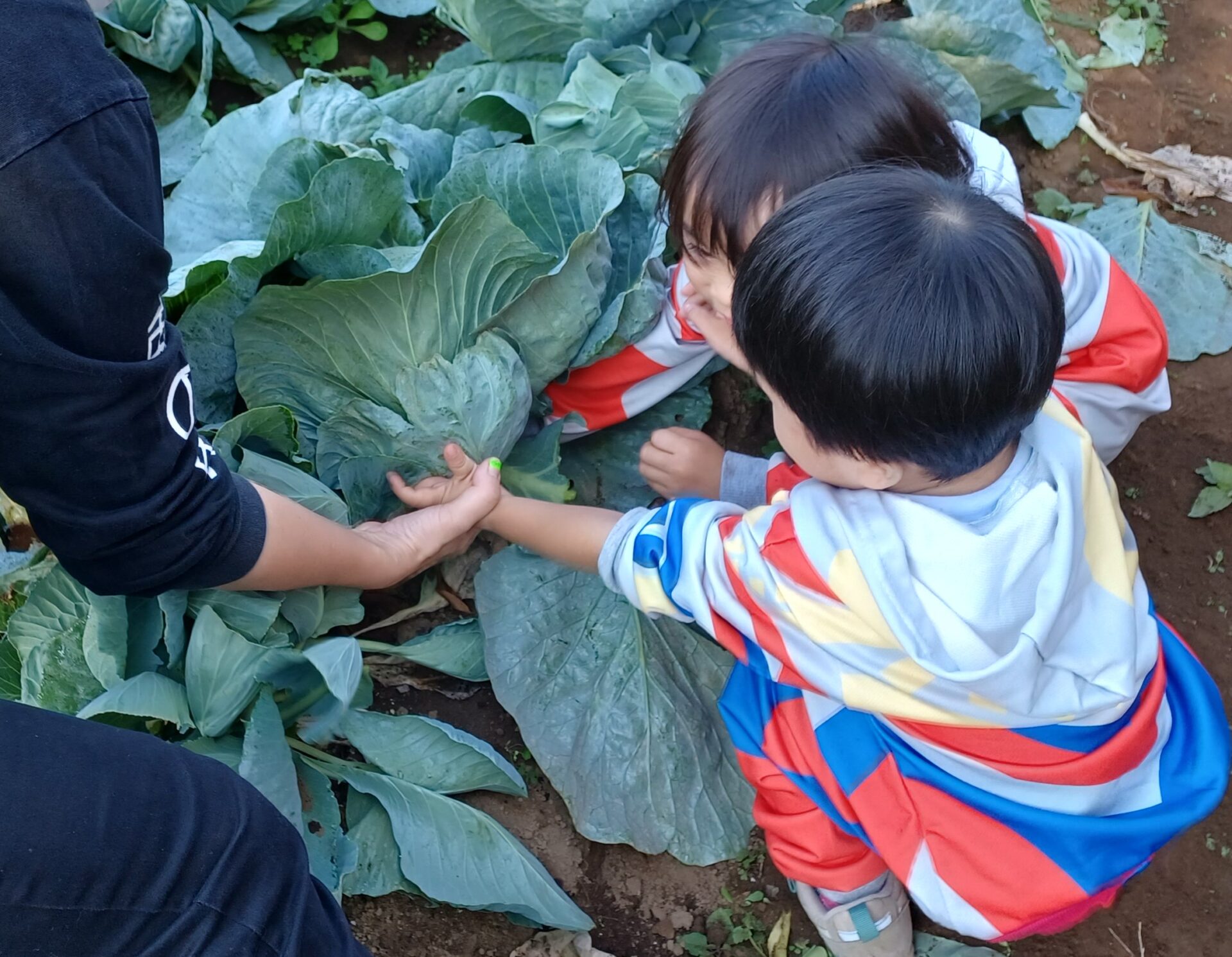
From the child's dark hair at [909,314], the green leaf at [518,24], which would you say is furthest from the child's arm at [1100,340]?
the green leaf at [518,24]

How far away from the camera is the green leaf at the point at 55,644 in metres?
1.58

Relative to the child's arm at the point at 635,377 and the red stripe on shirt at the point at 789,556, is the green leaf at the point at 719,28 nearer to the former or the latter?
the child's arm at the point at 635,377

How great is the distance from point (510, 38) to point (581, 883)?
1.70 meters

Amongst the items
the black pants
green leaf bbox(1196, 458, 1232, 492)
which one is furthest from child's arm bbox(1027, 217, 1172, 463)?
the black pants

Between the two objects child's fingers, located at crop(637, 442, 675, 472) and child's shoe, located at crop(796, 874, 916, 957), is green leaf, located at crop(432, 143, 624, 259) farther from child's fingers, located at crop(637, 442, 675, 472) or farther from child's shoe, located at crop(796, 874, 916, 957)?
child's shoe, located at crop(796, 874, 916, 957)

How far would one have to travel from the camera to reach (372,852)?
5.76ft

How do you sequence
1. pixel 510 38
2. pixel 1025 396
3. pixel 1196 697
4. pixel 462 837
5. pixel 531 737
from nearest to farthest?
pixel 1025 396 → pixel 1196 697 → pixel 462 837 → pixel 531 737 → pixel 510 38

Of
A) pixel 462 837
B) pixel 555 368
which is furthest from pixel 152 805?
pixel 555 368

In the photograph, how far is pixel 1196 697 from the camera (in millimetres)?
1583

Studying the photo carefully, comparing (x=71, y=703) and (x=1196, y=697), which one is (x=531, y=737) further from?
(x=1196, y=697)

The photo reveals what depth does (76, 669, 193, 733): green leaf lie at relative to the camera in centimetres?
149

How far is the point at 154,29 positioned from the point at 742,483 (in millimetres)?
1585

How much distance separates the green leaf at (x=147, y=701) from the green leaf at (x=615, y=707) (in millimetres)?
514

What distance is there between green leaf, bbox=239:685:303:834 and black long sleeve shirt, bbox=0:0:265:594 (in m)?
0.31
